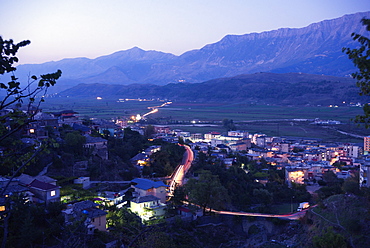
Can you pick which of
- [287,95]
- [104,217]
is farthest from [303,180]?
[287,95]

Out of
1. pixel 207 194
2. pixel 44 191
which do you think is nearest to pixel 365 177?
pixel 207 194

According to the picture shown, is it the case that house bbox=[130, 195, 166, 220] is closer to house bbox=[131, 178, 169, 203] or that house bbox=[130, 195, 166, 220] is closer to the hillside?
house bbox=[131, 178, 169, 203]

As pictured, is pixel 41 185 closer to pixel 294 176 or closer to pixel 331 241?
pixel 331 241

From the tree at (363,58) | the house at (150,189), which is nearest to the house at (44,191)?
the house at (150,189)

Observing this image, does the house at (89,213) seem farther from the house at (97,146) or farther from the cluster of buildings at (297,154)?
the cluster of buildings at (297,154)

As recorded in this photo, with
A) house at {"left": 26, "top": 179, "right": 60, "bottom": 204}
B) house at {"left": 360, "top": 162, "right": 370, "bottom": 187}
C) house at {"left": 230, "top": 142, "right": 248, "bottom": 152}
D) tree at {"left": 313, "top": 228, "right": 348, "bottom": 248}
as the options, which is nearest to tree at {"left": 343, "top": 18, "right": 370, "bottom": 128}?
tree at {"left": 313, "top": 228, "right": 348, "bottom": 248}

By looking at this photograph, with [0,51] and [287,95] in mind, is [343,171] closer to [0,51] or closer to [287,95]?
[0,51]

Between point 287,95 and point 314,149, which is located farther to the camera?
point 287,95
